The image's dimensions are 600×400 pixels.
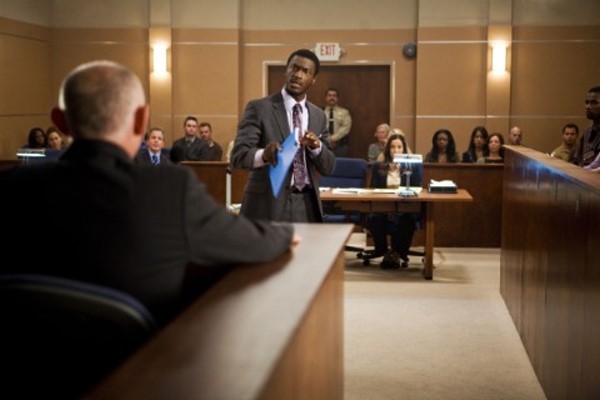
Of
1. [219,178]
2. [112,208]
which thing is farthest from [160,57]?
[112,208]

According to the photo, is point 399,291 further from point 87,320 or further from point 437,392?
point 87,320

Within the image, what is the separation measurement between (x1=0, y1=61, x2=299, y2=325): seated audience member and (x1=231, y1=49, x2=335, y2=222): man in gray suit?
2353mm

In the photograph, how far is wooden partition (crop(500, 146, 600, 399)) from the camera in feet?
10.8

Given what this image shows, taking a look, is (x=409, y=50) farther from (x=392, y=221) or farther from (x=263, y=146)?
(x=263, y=146)

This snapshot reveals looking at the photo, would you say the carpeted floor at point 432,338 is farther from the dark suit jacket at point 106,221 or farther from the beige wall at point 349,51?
the beige wall at point 349,51

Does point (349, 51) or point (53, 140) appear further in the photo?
point (349, 51)

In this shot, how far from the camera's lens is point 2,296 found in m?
1.67

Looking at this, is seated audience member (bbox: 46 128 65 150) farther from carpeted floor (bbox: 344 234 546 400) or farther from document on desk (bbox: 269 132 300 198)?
document on desk (bbox: 269 132 300 198)

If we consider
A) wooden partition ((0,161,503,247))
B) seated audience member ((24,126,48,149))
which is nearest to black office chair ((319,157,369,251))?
wooden partition ((0,161,503,247))

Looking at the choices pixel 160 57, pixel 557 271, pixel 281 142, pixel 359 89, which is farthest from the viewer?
pixel 359 89

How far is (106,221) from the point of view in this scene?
5.99 feet

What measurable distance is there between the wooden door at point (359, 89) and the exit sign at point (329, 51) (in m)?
0.17

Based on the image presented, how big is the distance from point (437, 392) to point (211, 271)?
2.60m

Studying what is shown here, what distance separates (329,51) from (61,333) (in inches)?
453
